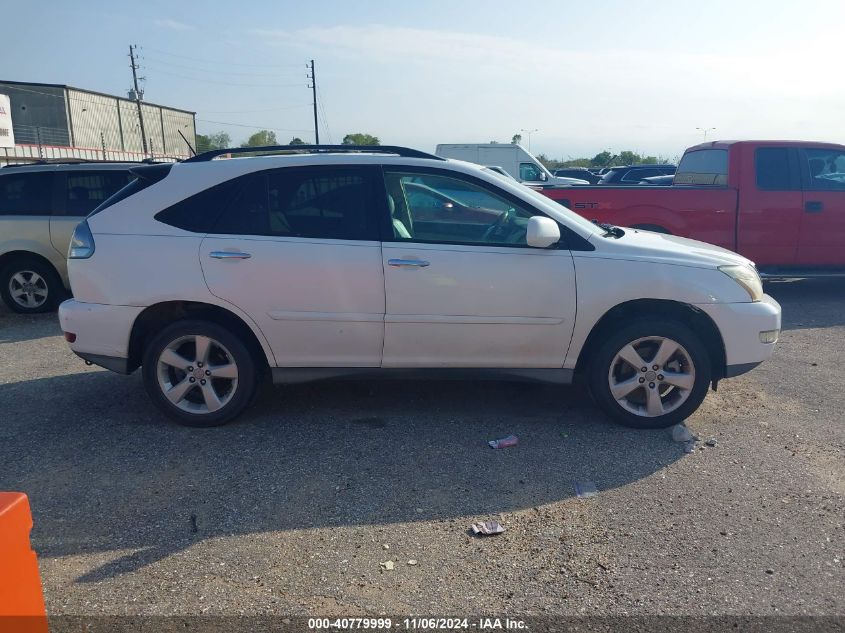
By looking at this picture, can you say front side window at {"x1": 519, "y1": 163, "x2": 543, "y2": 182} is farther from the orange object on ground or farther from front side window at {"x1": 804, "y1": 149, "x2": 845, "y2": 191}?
the orange object on ground

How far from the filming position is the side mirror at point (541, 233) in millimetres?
4555

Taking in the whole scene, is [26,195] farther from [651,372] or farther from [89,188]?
[651,372]

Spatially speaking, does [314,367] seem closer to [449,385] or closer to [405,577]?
[449,385]

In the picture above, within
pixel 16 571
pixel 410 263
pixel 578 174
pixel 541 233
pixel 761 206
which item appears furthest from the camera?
pixel 578 174

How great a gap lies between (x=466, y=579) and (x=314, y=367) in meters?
2.08

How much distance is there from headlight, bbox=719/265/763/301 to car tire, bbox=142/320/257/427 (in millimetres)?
3282

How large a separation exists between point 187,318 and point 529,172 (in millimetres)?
17292

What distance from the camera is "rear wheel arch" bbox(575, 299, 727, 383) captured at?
15.9 feet

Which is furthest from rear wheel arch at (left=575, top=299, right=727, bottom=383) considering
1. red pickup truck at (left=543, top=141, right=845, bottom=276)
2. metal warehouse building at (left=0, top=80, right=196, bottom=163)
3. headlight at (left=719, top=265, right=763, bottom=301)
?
metal warehouse building at (left=0, top=80, right=196, bottom=163)

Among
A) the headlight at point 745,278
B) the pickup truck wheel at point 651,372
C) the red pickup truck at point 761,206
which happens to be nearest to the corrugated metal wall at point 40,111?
the red pickup truck at point 761,206

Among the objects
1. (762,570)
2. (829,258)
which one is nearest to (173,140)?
(829,258)

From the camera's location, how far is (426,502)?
3902 mm

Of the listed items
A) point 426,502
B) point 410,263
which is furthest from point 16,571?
point 410,263

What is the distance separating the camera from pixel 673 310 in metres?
4.91
